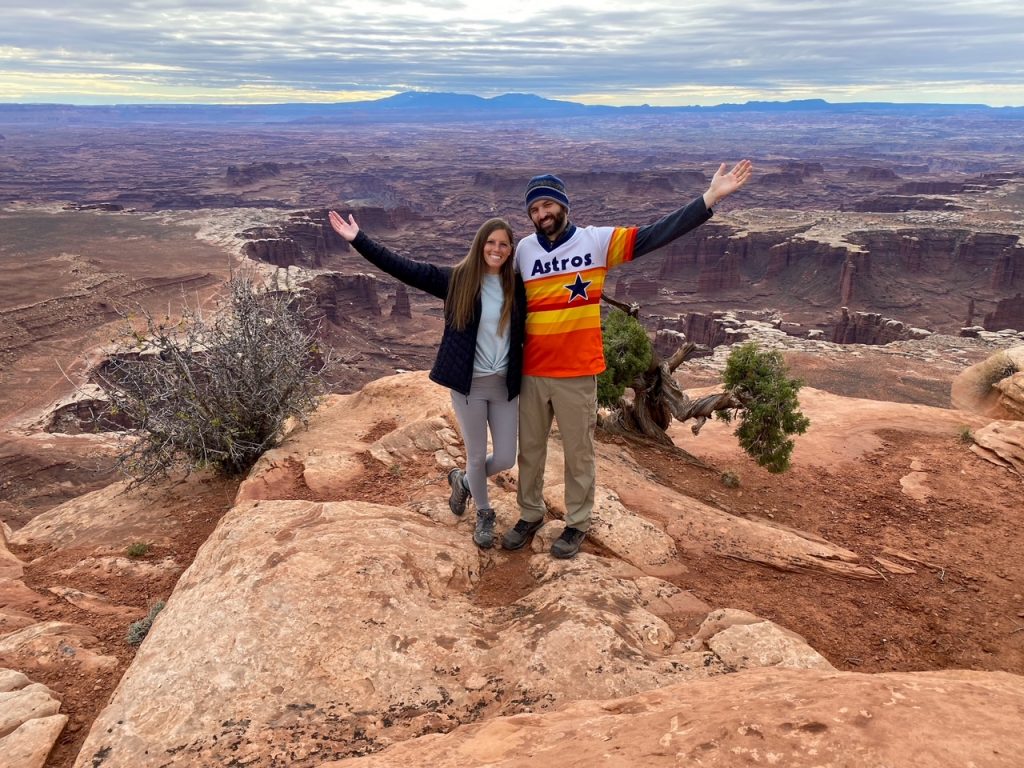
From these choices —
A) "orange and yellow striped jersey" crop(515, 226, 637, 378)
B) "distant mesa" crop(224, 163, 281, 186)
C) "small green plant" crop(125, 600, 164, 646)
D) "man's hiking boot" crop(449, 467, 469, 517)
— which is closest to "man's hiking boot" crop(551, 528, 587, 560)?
"man's hiking boot" crop(449, 467, 469, 517)

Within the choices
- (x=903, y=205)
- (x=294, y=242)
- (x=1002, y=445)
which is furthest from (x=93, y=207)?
(x=903, y=205)

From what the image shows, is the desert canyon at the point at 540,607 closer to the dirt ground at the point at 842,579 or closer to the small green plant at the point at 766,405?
the dirt ground at the point at 842,579

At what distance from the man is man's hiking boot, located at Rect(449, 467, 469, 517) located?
1.07 metres

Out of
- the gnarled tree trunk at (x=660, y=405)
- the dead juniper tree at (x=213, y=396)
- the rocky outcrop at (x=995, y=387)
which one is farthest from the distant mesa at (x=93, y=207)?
the rocky outcrop at (x=995, y=387)

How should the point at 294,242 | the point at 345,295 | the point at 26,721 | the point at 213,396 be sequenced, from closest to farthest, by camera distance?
1. the point at 26,721
2. the point at 213,396
3. the point at 345,295
4. the point at 294,242

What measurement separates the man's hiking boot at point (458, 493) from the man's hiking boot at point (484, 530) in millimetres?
357

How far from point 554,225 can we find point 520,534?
2299 millimetres

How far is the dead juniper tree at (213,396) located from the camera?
6.90m

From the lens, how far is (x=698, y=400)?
10.2 meters

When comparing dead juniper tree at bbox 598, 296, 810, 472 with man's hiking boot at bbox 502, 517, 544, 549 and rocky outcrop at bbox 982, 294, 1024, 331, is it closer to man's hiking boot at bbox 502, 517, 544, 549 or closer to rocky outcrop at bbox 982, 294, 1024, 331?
man's hiking boot at bbox 502, 517, 544, 549

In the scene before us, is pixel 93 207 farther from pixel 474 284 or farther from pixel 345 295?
pixel 474 284

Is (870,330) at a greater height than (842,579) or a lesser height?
lesser

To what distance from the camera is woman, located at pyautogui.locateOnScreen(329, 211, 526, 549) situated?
4055 millimetres

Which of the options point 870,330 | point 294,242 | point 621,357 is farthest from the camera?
point 294,242
